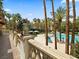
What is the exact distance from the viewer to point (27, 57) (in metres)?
3.69

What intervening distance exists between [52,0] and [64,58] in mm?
18827

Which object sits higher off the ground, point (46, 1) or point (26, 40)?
point (46, 1)

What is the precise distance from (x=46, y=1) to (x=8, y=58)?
16.6 m

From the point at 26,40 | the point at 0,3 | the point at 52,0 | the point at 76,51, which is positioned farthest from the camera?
the point at 52,0

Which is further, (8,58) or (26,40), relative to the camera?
(8,58)

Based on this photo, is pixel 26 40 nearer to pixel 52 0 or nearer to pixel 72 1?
pixel 72 1

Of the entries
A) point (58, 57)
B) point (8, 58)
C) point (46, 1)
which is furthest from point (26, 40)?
point (46, 1)

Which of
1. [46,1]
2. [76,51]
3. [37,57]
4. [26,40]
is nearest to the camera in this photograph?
[37,57]

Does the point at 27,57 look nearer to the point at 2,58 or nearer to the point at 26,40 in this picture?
the point at 26,40

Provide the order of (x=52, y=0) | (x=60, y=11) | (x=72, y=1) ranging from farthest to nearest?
(x=60, y=11) < (x=52, y=0) < (x=72, y=1)

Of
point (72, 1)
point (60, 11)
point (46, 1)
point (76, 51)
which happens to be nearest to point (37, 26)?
point (60, 11)

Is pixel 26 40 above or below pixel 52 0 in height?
below

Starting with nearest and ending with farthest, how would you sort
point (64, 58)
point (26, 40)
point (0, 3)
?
point (64, 58)
point (26, 40)
point (0, 3)

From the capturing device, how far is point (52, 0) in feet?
66.4
